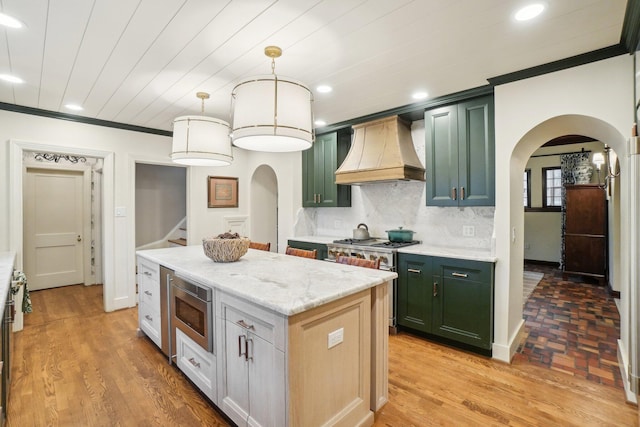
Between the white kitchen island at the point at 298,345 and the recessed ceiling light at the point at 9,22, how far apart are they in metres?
1.80

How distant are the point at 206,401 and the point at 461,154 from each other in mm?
3000

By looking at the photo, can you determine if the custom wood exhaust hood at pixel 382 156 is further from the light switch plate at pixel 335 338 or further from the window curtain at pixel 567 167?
the window curtain at pixel 567 167

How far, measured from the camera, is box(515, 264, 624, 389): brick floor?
2.59 m

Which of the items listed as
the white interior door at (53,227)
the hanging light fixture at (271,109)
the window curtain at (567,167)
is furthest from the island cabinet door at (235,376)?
the window curtain at (567,167)

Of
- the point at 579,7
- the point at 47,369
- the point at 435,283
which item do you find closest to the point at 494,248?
the point at 435,283

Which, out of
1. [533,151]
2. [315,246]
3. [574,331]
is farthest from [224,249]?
[574,331]

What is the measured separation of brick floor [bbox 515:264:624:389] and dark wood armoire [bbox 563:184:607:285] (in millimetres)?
358

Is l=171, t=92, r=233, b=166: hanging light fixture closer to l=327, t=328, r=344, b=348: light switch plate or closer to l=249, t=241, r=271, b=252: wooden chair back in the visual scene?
l=249, t=241, r=271, b=252: wooden chair back

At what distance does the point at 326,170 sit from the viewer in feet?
14.1

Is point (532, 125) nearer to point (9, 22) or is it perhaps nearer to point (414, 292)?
point (414, 292)

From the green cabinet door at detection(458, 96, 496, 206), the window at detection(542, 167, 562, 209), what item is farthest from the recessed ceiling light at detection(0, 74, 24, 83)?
the window at detection(542, 167, 562, 209)

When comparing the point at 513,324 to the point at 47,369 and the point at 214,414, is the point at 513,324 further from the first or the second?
the point at 47,369

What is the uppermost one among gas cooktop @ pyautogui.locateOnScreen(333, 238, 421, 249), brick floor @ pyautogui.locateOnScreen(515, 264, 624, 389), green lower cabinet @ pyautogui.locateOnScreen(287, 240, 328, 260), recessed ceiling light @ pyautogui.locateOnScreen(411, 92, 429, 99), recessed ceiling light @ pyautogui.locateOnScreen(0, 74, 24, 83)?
recessed ceiling light @ pyautogui.locateOnScreen(411, 92, 429, 99)

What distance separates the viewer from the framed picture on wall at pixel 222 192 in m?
4.94
